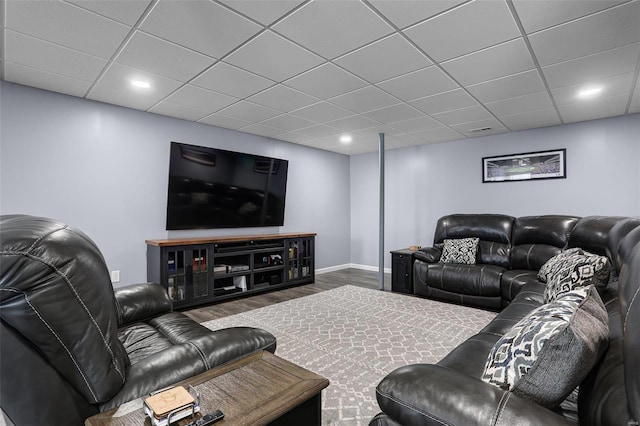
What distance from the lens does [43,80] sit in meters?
2.99

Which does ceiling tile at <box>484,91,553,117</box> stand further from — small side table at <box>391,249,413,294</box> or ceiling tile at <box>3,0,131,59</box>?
ceiling tile at <box>3,0,131,59</box>

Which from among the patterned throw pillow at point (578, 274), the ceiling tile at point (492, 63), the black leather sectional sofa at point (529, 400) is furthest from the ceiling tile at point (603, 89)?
the patterned throw pillow at point (578, 274)

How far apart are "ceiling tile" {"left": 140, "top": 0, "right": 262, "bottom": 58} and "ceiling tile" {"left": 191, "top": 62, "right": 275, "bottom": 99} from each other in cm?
35

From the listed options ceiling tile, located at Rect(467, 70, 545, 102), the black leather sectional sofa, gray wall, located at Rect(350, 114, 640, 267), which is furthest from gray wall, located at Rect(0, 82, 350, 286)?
the black leather sectional sofa

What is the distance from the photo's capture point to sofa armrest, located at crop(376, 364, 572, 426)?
843 mm

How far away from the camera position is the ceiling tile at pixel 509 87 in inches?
116

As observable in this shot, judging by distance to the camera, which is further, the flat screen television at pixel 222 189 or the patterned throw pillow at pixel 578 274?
the flat screen television at pixel 222 189

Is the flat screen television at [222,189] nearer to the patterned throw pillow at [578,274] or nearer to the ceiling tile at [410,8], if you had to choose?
the ceiling tile at [410,8]

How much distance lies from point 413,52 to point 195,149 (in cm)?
303

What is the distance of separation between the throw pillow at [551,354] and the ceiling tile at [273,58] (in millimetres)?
2324

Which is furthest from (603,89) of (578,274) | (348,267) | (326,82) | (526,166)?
(348,267)

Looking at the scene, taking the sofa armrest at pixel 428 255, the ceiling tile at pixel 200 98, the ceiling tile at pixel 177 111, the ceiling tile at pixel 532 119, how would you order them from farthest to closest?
the sofa armrest at pixel 428 255 → the ceiling tile at pixel 532 119 → the ceiling tile at pixel 177 111 → the ceiling tile at pixel 200 98

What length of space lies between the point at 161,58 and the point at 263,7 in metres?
1.13

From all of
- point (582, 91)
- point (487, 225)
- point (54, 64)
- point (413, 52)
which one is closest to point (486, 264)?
point (487, 225)
